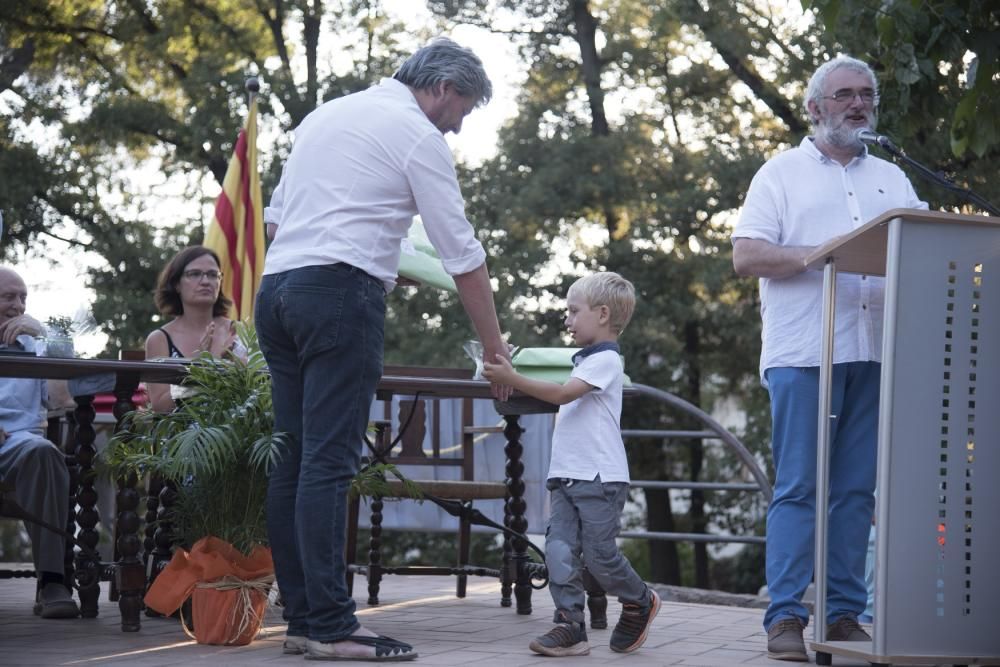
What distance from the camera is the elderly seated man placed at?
15.3ft

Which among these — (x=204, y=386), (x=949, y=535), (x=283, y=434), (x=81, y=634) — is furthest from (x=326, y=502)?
(x=949, y=535)

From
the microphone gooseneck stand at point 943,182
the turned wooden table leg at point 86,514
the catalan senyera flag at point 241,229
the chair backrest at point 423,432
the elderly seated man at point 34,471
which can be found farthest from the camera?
the catalan senyera flag at point 241,229

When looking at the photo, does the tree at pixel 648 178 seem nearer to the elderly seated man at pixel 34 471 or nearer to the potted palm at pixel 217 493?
the elderly seated man at pixel 34 471

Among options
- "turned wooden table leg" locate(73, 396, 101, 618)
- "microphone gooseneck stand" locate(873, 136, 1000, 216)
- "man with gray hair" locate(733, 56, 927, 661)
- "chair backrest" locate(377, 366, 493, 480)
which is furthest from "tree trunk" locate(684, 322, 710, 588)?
"microphone gooseneck stand" locate(873, 136, 1000, 216)

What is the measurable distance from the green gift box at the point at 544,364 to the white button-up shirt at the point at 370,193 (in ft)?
2.74

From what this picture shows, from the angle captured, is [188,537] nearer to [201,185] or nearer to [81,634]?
[81,634]

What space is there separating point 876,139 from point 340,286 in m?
1.47

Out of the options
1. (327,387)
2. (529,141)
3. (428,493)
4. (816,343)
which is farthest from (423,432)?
(529,141)

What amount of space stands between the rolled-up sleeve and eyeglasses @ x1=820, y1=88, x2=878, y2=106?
1240 millimetres

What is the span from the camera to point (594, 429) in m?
3.88

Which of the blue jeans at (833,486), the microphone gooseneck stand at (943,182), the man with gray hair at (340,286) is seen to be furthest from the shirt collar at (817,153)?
the man with gray hair at (340,286)

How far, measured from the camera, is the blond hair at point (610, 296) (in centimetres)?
395

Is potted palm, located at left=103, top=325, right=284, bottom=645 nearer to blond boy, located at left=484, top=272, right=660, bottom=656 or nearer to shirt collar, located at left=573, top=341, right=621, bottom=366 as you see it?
blond boy, located at left=484, top=272, right=660, bottom=656

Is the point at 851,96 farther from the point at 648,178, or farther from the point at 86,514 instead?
the point at 648,178
